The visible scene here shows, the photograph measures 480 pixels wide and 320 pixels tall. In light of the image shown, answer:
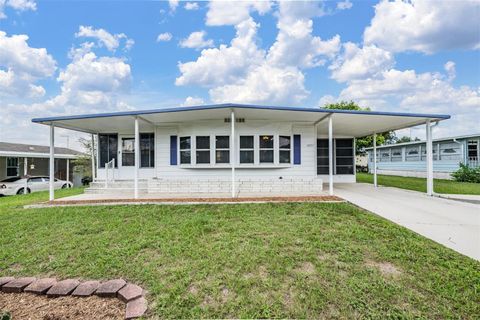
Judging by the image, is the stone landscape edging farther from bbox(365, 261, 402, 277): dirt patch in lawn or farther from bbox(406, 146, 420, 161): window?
bbox(406, 146, 420, 161): window

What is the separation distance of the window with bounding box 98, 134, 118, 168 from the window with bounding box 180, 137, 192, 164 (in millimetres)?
3473

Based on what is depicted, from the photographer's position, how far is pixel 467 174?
1421 cm

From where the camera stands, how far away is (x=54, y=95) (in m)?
15.2

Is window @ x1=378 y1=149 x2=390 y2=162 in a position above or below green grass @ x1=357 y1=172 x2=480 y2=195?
above

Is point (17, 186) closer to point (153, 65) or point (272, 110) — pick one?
→ point (153, 65)

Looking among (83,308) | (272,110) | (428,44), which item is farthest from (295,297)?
(428,44)

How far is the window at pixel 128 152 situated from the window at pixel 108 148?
0.42 meters

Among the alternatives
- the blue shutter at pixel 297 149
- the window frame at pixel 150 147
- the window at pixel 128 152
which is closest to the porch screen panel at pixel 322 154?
the blue shutter at pixel 297 149

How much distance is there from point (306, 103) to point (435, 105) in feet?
32.3

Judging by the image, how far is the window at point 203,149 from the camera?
9.21m

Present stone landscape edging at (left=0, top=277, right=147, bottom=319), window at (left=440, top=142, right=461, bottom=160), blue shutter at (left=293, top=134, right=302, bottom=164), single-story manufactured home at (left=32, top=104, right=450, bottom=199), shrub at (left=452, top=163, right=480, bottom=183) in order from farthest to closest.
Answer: window at (left=440, top=142, right=461, bottom=160) → shrub at (left=452, top=163, right=480, bottom=183) → blue shutter at (left=293, top=134, right=302, bottom=164) → single-story manufactured home at (left=32, top=104, right=450, bottom=199) → stone landscape edging at (left=0, top=277, right=147, bottom=319)

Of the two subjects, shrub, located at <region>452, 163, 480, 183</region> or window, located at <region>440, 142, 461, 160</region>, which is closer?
shrub, located at <region>452, 163, 480, 183</region>

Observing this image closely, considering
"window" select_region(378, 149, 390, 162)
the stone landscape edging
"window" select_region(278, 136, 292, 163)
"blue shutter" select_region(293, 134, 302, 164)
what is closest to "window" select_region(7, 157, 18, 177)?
the stone landscape edging

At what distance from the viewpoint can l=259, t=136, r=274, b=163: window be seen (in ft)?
30.0
